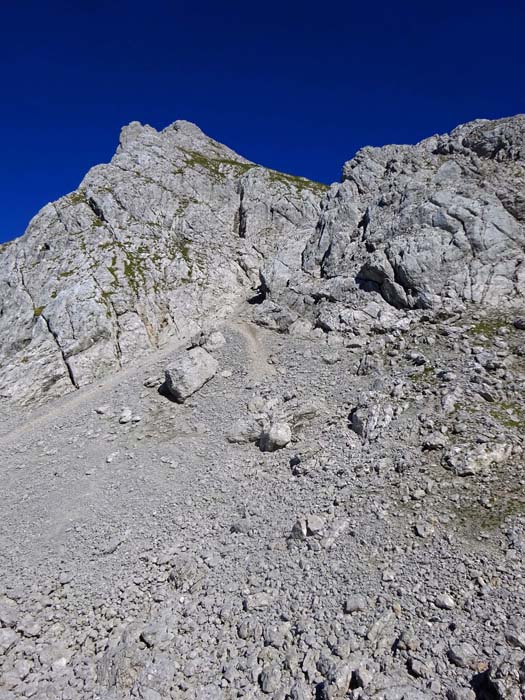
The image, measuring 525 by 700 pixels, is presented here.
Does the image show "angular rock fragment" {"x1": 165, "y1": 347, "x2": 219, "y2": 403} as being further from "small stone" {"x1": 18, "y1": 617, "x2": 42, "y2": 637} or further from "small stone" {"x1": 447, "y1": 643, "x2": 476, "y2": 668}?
"small stone" {"x1": 447, "y1": 643, "x2": 476, "y2": 668}

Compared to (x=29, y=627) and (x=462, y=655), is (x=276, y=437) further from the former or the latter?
(x=29, y=627)

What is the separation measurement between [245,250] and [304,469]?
41568 millimetres

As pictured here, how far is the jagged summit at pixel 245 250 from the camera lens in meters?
28.6

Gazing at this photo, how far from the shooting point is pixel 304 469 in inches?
731

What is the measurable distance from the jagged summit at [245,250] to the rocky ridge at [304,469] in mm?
277

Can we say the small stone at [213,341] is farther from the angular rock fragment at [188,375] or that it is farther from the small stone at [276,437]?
the small stone at [276,437]

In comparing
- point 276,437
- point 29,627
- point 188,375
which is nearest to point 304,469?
point 276,437

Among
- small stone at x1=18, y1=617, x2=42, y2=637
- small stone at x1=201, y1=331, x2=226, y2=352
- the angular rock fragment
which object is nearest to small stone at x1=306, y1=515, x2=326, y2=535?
small stone at x1=18, y1=617, x2=42, y2=637

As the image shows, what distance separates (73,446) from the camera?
984 inches

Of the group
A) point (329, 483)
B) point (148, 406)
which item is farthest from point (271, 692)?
point (148, 406)

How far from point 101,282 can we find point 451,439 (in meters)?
39.1

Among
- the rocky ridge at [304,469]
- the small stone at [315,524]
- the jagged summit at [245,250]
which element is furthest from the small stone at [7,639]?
the jagged summit at [245,250]

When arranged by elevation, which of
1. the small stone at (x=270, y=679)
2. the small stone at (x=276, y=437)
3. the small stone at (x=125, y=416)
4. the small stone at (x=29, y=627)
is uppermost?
the small stone at (x=125, y=416)

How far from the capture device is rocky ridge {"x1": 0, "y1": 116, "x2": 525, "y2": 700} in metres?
11.7
